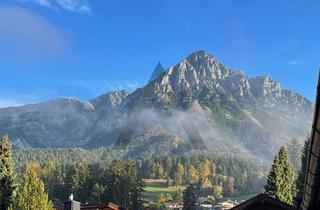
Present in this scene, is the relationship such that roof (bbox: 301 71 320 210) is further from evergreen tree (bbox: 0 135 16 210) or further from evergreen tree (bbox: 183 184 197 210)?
evergreen tree (bbox: 183 184 197 210)

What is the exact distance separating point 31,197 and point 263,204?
33.9m

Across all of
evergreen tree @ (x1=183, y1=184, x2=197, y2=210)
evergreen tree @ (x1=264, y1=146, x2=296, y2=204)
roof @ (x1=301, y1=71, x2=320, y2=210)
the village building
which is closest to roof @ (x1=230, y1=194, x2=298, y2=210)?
the village building

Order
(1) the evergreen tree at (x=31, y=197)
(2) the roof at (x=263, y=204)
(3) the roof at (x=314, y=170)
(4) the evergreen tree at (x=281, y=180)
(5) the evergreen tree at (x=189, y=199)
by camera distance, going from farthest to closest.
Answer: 1. (5) the evergreen tree at (x=189, y=199)
2. (4) the evergreen tree at (x=281, y=180)
3. (1) the evergreen tree at (x=31, y=197)
4. (2) the roof at (x=263, y=204)
5. (3) the roof at (x=314, y=170)

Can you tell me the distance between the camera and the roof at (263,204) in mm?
35344

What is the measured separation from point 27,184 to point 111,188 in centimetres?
9568

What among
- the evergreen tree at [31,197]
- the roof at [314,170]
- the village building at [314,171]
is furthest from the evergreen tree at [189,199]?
the roof at [314,170]

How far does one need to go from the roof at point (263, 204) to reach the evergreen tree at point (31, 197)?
1259 inches

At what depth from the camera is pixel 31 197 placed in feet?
203

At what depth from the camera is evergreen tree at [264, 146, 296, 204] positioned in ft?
300

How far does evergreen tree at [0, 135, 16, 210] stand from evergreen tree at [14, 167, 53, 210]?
1.48 meters

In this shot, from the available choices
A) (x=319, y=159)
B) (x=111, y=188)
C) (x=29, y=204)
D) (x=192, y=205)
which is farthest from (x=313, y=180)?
(x=192, y=205)

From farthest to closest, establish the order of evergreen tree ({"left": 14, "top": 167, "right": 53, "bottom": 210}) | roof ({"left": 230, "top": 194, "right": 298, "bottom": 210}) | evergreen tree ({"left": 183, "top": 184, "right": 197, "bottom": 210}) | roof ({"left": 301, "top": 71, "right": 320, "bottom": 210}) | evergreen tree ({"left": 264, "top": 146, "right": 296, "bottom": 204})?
evergreen tree ({"left": 183, "top": 184, "right": 197, "bottom": 210}), evergreen tree ({"left": 264, "top": 146, "right": 296, "bottom": 204}), evergreen tree ({"left": 14, "top": 167, "right": 53, "bottom": 210}), roof ({"left": 230, "top": 194, "right": 298, "bottom": 210}), roof ({"left": 301, "top": 71, "right": 320, "bottom": 210})

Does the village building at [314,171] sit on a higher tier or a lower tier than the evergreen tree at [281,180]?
lower

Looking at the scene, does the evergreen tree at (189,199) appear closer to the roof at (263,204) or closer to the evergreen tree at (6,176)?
the evergreen tree at (6,176)
